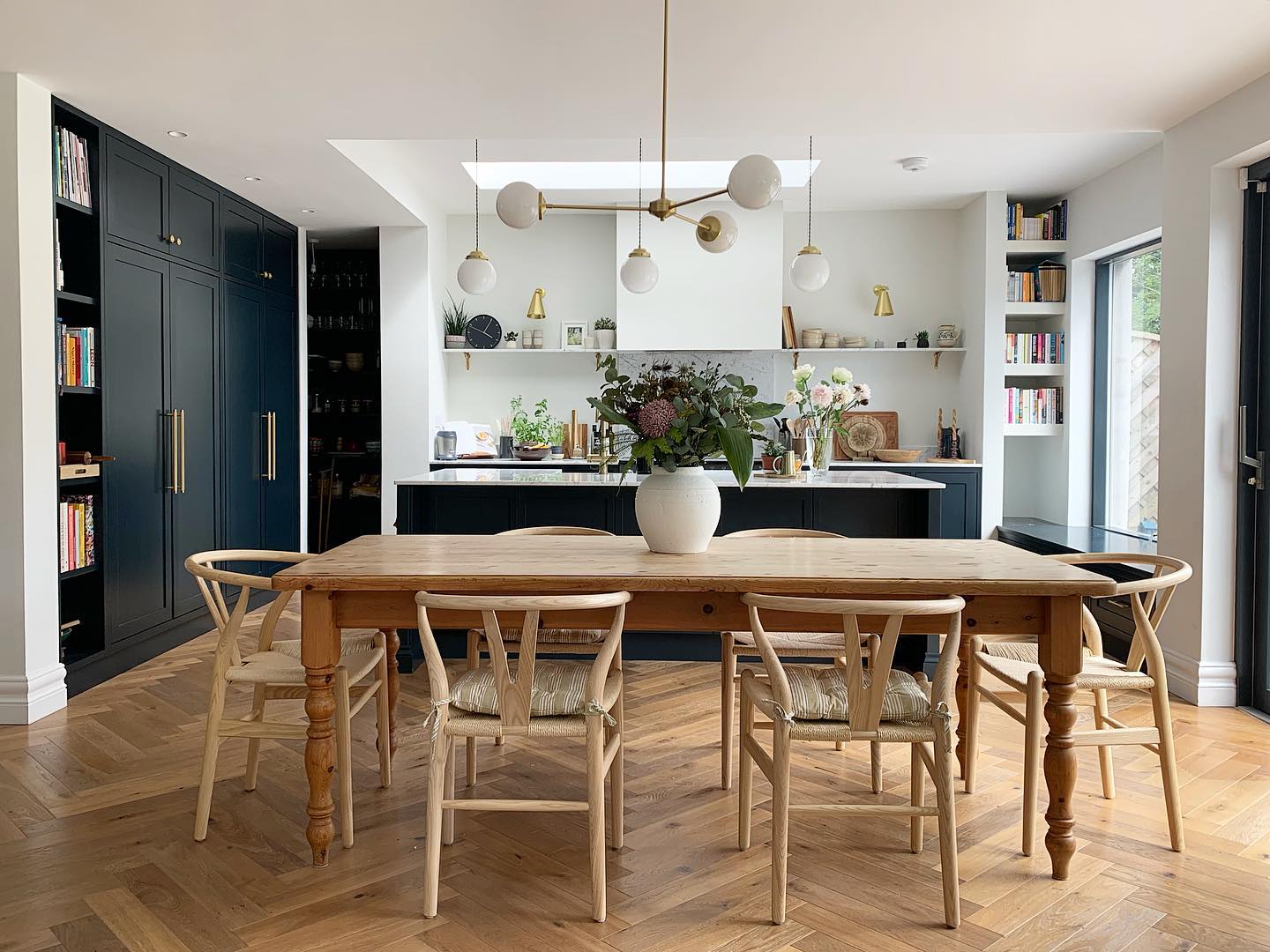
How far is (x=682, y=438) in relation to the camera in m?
2.64

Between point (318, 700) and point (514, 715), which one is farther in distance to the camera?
point (318, 700)

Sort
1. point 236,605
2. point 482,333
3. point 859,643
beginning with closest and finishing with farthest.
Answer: point 859,643
point 236,605
point 482,333

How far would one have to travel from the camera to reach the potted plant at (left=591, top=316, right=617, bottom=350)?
7129mm

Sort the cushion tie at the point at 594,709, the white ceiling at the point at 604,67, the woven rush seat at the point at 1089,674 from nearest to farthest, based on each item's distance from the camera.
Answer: the cushion tie at the point at 594,709 < the woven rush seat at the point at 1089,674 < the white ceiling at the point at 604,67

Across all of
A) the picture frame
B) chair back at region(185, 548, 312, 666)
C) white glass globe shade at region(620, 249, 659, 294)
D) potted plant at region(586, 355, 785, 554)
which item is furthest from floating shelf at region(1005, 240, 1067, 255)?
chair back at region(185, 548, 312, 666)

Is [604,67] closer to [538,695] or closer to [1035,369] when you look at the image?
[538,695]

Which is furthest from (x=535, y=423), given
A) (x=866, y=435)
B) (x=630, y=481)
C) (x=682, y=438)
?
(x=682, y=438)

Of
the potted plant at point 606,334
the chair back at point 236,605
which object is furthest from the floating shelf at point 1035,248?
the chair back at point 236,605

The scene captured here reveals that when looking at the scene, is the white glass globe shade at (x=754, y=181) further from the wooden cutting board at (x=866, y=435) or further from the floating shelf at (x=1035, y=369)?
the wooden cutting board at (x=866, y=435)

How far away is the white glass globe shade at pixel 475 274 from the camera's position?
4590mm

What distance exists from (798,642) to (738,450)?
82cm

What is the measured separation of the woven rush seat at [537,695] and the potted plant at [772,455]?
2.30m

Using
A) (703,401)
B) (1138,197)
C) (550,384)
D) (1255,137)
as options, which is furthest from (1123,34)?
(550,384)

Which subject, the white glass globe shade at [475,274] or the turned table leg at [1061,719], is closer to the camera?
the turned table leg at [1061,719]
